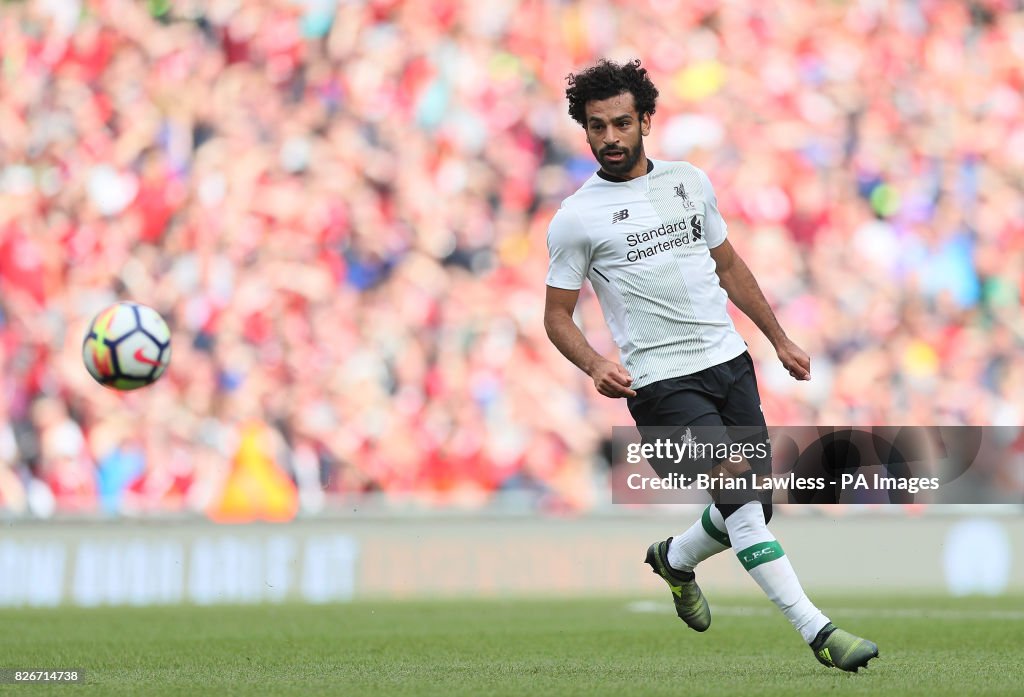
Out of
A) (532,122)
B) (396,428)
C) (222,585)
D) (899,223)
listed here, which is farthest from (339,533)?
(899,223)

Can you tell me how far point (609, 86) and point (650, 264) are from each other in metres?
0.62

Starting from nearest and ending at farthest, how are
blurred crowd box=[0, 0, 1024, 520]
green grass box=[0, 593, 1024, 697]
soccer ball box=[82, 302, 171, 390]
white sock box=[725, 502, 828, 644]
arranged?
green grass box=[0, 593, 1024, 697] < white sock box=[725, 502, 828, 644] < soccer ball box=[82, 302, 171, 390] < blurred crowd box=[0, 0, 1024, 520]

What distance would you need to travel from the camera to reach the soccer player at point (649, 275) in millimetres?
5434

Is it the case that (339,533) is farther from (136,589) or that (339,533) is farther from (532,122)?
(532,122)

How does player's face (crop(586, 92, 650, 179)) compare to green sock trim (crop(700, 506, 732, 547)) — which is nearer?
player's face (crop(586, 92, 650, 179))

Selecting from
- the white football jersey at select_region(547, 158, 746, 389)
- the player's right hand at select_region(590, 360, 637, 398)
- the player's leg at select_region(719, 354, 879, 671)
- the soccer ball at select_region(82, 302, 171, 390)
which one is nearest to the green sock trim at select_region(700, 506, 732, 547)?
the player's leg at select_region(719, 354, 879, 671)

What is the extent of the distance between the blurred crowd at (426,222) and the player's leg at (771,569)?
6.56 metres

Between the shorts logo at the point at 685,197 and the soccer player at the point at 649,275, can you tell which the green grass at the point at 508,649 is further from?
the shorts logo at the point at 685,197

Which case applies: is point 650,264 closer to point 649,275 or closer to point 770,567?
point 649,275

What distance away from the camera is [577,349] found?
5.36 meters

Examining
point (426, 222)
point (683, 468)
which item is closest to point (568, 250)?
point (683, 468)

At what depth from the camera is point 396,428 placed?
43.1 ft

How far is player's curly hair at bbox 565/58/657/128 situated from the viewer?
17.7 feet

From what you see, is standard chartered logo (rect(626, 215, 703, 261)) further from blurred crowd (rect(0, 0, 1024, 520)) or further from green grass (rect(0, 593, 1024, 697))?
blurred crowd (rect(0, 0, 1024, 520))
